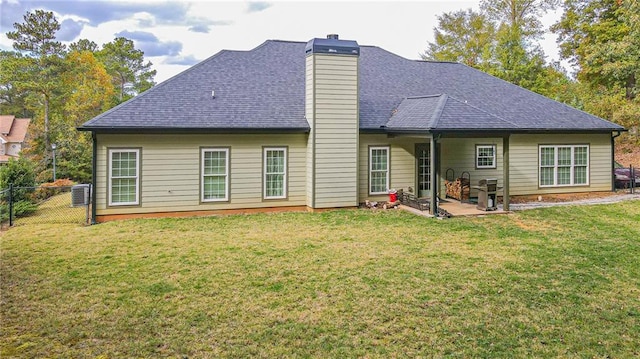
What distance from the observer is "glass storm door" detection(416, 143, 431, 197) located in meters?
14.1

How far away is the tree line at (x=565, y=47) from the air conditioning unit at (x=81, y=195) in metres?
23.1

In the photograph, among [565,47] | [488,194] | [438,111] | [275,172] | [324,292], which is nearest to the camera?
[324,292]

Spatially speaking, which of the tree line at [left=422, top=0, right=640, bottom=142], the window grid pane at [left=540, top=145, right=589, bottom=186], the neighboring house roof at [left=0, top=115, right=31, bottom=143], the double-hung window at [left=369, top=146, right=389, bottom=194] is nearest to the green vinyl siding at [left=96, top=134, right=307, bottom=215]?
the double-hung window at [left=369, top=146, right=389, bottom=194]

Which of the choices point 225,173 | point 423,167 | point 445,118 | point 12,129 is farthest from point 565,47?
point 12,129

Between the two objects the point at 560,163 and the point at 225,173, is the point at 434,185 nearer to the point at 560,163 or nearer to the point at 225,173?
the point at 225,173

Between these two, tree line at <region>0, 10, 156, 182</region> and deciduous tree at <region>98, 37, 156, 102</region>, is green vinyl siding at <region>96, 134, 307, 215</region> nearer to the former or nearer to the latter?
tree line at <region>0, 10, 156, 182</region>

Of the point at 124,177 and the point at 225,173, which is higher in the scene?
the point at 225,173

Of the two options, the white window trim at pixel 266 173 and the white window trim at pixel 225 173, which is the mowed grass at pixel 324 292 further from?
the white window trim at pixel 266 173

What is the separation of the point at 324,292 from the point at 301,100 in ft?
29.7

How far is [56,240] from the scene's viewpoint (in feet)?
30.9

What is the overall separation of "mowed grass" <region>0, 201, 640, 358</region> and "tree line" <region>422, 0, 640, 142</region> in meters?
16.0

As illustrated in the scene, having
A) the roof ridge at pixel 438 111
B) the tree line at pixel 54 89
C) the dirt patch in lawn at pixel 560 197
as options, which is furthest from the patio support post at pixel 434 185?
the tree line at pixel 54 89

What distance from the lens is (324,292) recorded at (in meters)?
6.09

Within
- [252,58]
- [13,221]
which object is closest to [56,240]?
[13,221]
